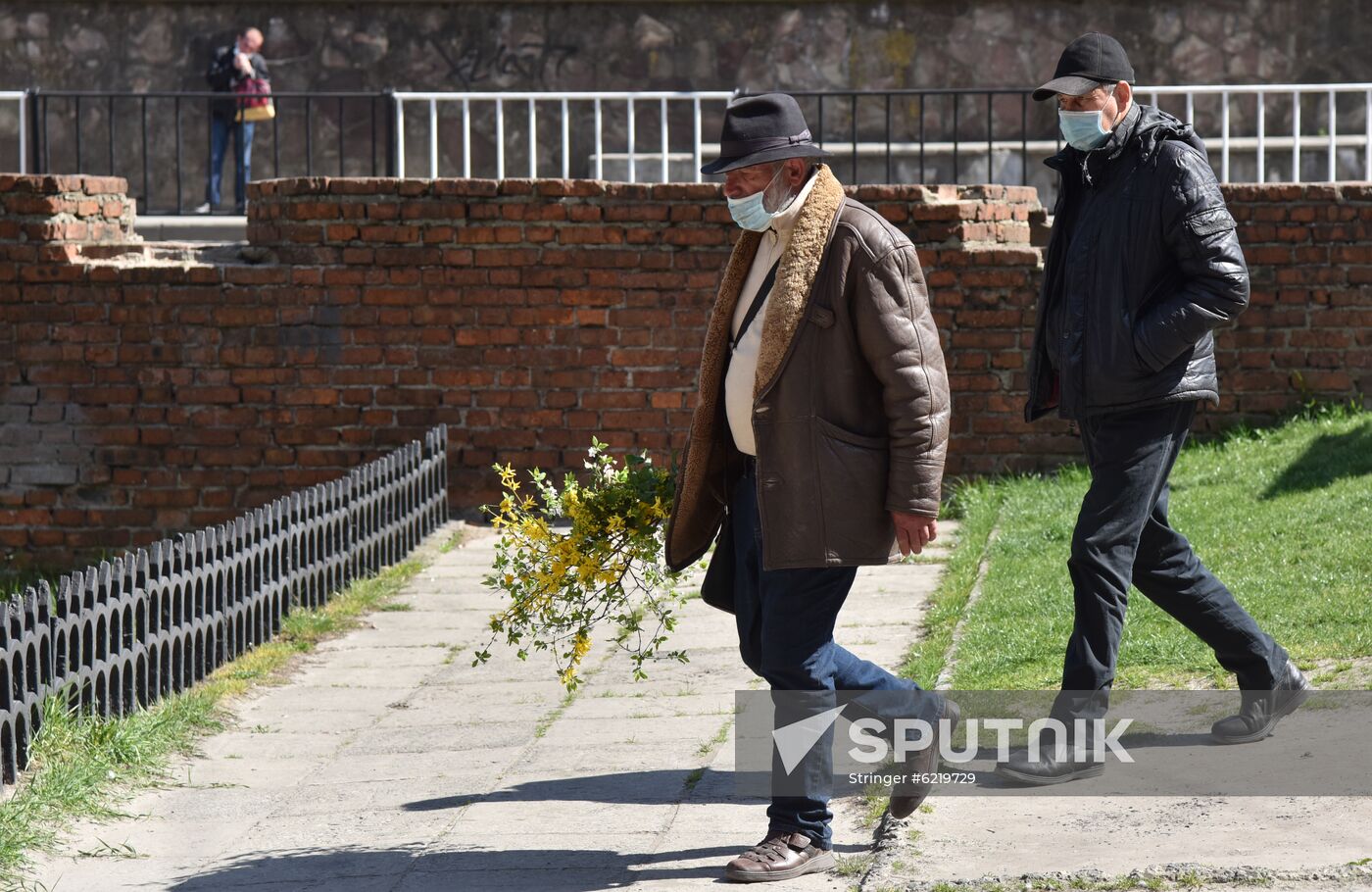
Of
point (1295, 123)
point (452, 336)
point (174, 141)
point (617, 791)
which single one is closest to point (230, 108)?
point (174, 141)

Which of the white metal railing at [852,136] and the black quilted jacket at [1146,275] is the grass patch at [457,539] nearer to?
the white metal railing at [852,136]

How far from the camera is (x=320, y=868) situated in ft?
13.8

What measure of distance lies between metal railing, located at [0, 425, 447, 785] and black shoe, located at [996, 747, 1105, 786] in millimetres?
2713

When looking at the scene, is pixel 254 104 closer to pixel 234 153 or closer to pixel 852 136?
pixel 234 153

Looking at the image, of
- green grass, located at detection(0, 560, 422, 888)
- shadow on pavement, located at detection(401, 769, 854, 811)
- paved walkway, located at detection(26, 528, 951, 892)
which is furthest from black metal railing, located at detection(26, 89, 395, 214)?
shadow on pavement, located at detection(401, 769, 854, 811)

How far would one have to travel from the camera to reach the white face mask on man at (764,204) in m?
3.88

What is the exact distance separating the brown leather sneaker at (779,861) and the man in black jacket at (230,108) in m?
8.63

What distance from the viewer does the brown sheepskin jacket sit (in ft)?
12.4

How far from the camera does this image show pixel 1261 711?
445 cm

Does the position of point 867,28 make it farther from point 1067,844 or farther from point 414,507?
point 1067,844

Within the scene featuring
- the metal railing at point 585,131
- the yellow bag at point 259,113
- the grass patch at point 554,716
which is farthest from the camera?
the metal railing at point 585,131

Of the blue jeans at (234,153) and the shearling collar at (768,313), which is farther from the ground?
the blue jeans at (234,153)

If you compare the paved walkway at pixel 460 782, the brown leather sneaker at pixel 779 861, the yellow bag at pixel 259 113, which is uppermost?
the yellow bag at pixel 259 113

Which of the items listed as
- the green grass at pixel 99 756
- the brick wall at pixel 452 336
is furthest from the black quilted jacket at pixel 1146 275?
the brick wall at pixel 452 336
